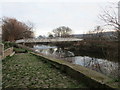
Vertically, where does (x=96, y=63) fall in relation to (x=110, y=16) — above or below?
below

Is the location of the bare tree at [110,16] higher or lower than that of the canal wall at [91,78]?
higher

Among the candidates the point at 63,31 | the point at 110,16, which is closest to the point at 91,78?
the point at 110,16

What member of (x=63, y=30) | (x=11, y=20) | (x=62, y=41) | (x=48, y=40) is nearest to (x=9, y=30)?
(x=11, y=20)

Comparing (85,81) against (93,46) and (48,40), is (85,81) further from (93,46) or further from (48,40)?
(48,40)

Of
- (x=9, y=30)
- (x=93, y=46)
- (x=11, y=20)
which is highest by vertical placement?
(x=11, y=20)

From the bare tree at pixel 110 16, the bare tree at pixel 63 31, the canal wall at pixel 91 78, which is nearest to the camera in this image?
the canal wall at pixel 91 78

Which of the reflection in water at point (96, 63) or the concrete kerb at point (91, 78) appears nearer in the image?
the concrete kerb at point (91, 78)

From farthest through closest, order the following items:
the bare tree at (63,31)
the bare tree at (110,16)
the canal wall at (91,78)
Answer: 1. the bare tree at (63,31)
2. the bare tree at (110,16)
3. the canal wall at (91,78)

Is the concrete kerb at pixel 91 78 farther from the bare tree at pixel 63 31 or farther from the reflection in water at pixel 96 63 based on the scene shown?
the bare tree at pixel 63 31

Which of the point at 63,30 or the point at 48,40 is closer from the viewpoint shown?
the point at 48,40

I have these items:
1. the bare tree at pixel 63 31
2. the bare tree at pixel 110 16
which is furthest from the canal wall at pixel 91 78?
the bare tree at pixel 63 31

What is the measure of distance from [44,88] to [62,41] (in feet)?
120

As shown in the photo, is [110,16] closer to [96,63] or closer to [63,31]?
[96,63]

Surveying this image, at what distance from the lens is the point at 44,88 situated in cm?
367
